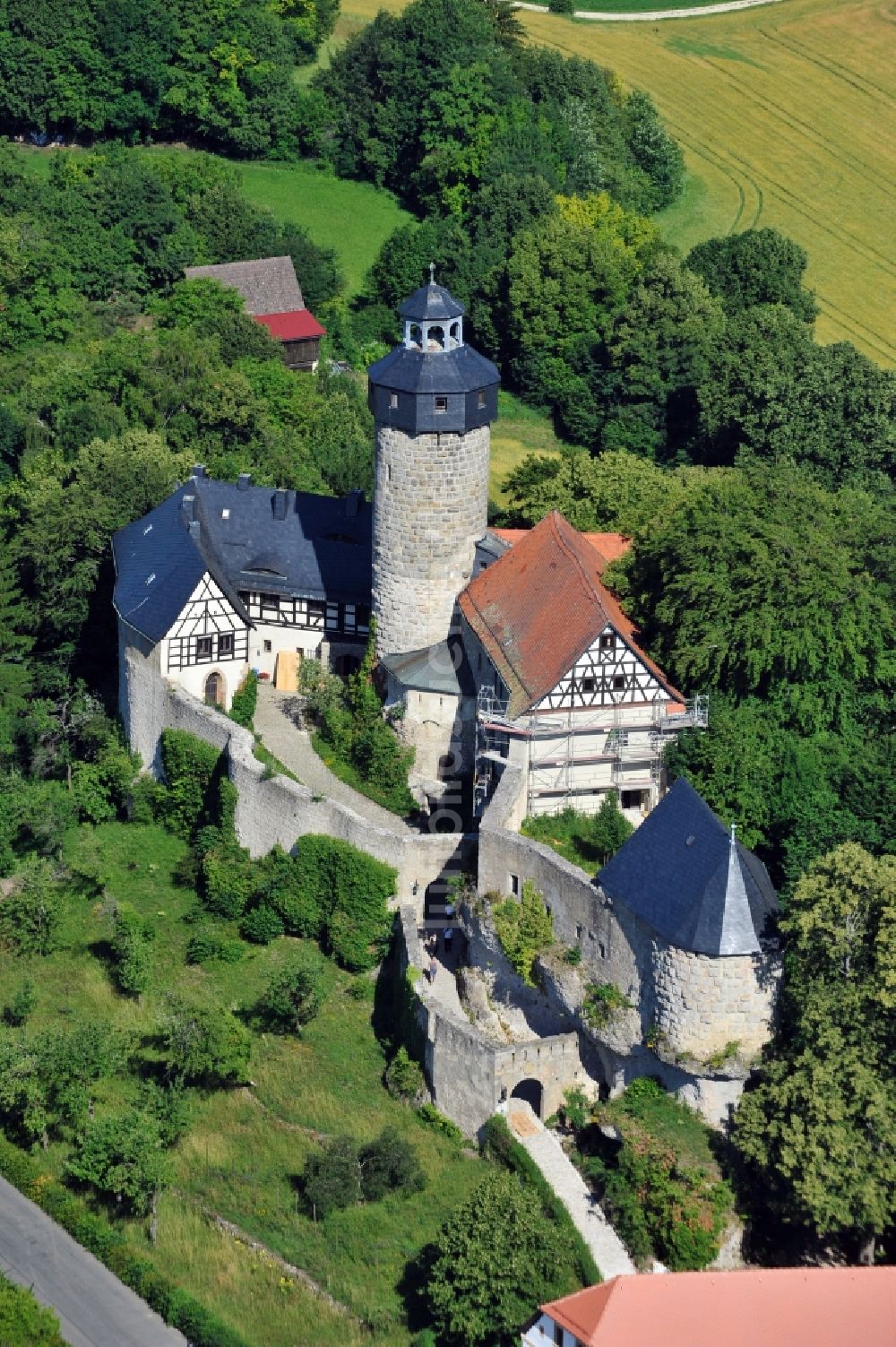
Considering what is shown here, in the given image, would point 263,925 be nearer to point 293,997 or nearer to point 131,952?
point 131,952

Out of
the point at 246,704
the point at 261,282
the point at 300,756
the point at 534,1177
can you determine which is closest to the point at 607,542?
the point at 300,756

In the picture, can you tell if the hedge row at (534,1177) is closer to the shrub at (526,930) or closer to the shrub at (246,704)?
the shrub at (526,930)

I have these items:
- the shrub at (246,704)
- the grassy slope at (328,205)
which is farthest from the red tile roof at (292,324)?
the shrub at (246,704)

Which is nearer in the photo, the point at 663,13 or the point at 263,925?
the point at 263,925

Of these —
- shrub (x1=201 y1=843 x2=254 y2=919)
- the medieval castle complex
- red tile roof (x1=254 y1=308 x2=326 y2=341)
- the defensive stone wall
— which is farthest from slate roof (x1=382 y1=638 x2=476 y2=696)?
red tile roof (x1=254 y1=308 x2=326 y2=341)

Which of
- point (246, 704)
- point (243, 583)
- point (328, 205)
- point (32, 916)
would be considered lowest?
point (328, 205)
